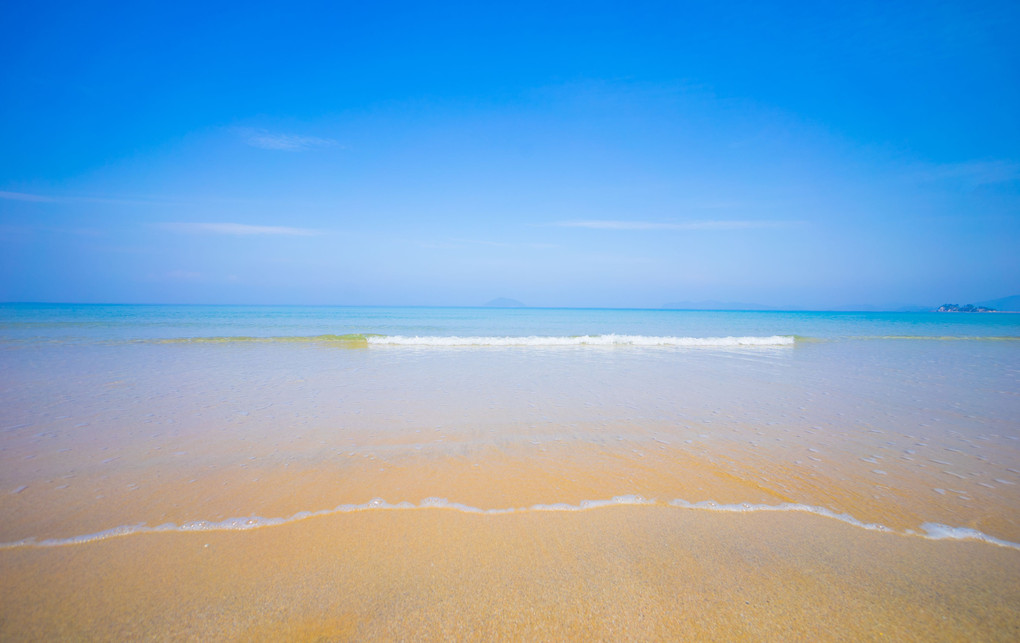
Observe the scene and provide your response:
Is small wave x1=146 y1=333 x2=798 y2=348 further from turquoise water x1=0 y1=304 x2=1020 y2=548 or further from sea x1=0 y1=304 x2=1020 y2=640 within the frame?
sea x1=0 y1=304 x2=1020 y2=640

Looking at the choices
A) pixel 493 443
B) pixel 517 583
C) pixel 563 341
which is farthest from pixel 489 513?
pixel 563 341

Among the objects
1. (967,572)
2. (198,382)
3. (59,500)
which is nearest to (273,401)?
(198,382)

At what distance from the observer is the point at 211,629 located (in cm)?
217

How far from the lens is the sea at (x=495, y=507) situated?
7.55ft

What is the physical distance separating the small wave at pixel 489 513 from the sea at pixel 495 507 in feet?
0.07

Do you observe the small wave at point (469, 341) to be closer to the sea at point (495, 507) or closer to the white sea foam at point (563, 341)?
the white sea foam at point (563, 341)

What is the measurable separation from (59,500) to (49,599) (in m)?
1.73

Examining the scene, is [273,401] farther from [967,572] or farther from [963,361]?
[963,361]

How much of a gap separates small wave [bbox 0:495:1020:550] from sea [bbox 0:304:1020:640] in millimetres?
21

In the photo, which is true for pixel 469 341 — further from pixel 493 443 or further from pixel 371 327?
pixel 371 327

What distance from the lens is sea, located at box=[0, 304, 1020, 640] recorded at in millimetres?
2301

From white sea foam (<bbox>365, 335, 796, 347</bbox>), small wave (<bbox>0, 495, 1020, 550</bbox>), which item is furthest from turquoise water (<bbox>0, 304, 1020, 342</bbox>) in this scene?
small wave (<bbox>0, 495, 1020, 550</bbox>)

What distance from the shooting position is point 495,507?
3559mm

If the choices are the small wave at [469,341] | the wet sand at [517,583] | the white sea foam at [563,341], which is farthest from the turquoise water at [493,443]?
the white sea foam at [563,341]
